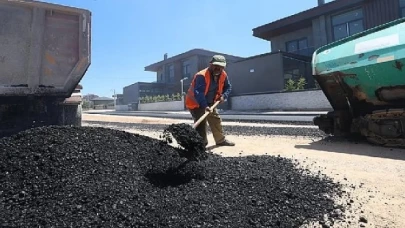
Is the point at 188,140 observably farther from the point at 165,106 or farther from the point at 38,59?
the point at 165,106

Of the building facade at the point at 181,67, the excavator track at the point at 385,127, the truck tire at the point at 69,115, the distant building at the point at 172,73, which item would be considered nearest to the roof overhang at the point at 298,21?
the building facade at the point at 181,67

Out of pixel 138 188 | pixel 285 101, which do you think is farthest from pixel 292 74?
pixel 138 188

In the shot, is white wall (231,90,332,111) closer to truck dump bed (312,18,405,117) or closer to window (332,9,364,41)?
window (332,9,364,41)

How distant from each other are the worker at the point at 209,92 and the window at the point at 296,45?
63.1ft

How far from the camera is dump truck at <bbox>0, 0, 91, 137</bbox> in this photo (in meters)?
4.31

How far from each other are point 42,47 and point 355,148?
546cm

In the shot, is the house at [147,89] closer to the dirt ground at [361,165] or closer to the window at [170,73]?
the window at [170,73]

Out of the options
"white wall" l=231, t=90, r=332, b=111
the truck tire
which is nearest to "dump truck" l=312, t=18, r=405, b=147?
the truck tire

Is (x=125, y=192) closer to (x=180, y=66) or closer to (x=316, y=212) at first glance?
(x=316, y=212)

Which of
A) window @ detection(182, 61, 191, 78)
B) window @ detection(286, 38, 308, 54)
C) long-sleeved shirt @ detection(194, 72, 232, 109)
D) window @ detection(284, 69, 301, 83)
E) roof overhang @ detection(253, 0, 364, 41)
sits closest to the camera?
long-sleeved shirt @ detection(194, 72, 232, 109)

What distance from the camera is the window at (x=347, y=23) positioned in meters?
18.6

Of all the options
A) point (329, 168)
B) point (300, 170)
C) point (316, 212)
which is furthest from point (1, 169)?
point (329, 168)

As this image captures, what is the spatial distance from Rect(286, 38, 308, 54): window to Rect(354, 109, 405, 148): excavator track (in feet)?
61.5

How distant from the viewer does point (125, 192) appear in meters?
2.31
